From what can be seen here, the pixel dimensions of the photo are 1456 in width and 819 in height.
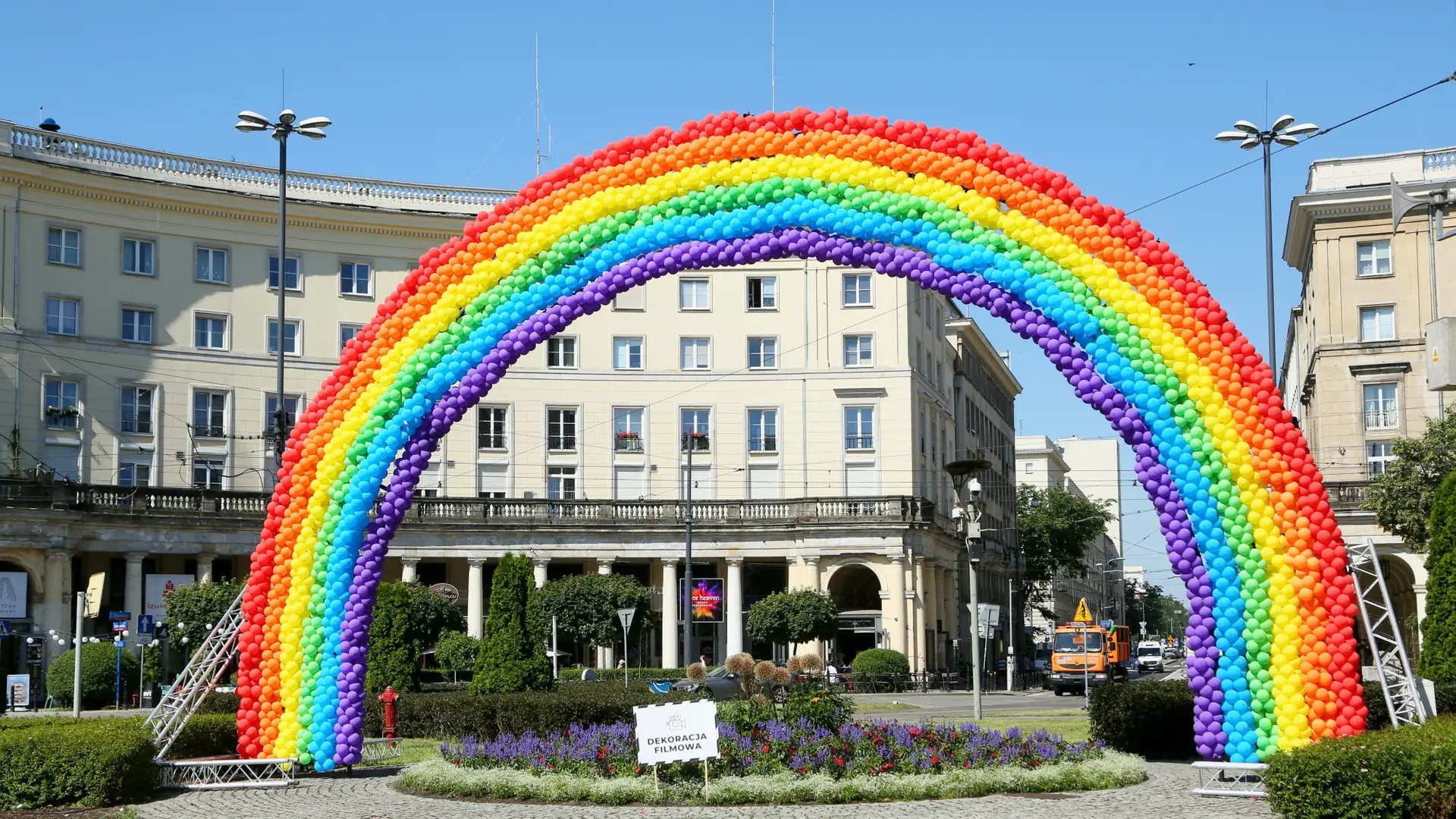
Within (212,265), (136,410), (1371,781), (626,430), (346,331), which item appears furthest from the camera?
(626,430)

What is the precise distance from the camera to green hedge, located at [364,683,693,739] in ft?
90.3

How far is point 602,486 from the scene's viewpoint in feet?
228

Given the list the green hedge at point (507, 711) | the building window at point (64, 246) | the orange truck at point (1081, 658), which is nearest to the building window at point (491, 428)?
the building window at point (64, 246)

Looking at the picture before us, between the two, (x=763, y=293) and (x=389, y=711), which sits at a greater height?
(x=763, y=293)

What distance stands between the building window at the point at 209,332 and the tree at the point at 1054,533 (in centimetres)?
5802

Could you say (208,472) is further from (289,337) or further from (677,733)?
(677,733)

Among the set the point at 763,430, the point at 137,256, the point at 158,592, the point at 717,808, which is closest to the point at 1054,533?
the point at 763,430

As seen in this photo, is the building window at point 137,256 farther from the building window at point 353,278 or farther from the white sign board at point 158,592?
the white sign board at point 158,592

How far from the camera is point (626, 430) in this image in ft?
230

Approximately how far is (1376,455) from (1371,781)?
2215 inches

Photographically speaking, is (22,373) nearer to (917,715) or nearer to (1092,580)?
(917,715)

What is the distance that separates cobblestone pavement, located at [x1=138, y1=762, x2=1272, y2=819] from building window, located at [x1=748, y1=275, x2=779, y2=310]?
51.0m

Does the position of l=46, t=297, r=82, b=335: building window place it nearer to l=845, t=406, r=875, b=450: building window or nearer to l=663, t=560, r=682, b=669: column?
l=663, t=560, r=682, b=669: column

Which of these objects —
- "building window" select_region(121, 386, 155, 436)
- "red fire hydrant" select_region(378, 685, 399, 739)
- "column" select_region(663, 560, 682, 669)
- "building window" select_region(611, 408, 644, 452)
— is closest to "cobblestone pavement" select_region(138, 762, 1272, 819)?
"red fire hydrant" select_region(378, 685, 399, 739)
